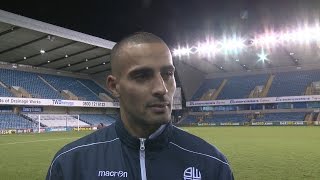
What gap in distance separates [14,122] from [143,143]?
4339cm

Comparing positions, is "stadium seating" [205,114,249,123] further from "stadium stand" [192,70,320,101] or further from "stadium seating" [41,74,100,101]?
"stadium seating" [41,74,100,101]

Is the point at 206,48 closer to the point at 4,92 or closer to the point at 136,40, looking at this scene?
the point at 4,92

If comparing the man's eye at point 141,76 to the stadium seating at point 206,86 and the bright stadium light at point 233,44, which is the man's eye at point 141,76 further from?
the stadium seating at point 206,86

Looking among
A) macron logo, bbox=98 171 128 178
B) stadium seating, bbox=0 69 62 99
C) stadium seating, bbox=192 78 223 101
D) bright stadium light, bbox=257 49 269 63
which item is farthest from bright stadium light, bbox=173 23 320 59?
macron logo, bbox=98 171 128 178

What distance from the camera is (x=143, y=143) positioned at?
2.18 meters

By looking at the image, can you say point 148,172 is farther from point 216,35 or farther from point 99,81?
point 99,81

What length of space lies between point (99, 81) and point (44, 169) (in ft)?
182

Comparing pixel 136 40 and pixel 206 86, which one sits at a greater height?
pixel 206 86

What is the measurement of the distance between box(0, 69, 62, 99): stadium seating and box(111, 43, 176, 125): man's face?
4810 centimetres

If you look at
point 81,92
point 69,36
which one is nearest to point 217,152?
point 69,36

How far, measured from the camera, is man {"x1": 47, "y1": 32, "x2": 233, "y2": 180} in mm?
2123

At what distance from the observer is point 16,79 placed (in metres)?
48.4

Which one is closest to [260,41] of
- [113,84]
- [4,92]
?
[4,92]

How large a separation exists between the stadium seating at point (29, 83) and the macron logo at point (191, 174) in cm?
4821
